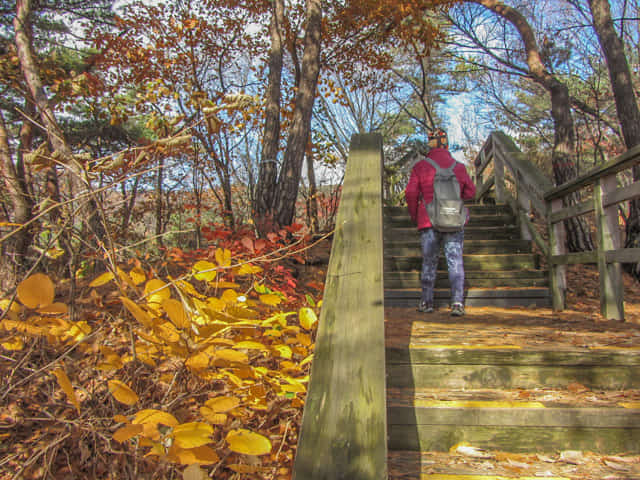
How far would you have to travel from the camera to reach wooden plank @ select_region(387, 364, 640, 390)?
5.83 feet

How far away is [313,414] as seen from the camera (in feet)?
3.33

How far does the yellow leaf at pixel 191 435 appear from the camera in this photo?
958 mm

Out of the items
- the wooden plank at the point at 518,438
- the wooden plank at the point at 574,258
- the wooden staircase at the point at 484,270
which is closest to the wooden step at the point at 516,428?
the wooden plank at the point at 518,438

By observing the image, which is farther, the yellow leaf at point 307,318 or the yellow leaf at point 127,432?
the yellow leaf at point 307,318

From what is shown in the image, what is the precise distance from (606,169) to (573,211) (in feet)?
2.00

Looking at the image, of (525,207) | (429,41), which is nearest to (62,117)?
(429,41)

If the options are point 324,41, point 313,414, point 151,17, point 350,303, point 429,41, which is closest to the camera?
point 313,414

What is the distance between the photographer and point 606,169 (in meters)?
2.85

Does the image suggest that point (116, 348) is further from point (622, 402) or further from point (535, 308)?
point (535, 308)

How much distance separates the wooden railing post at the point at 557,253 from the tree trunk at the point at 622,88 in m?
2.08

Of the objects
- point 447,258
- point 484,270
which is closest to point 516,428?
point 447,258

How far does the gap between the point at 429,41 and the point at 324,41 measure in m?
2.69

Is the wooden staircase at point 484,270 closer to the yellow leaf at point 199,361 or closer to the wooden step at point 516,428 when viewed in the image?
the wooden step at point 516,428

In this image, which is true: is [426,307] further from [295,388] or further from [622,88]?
[622,88]
